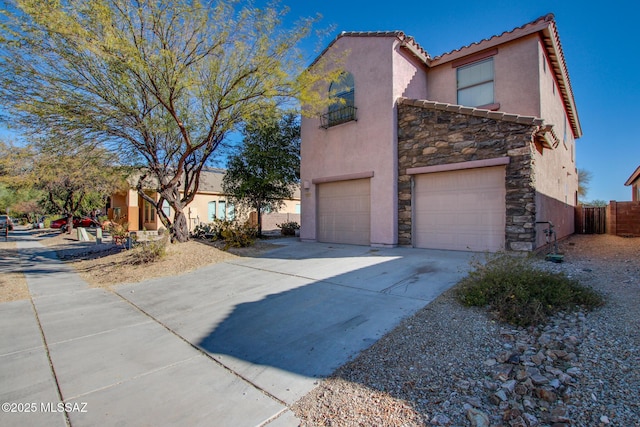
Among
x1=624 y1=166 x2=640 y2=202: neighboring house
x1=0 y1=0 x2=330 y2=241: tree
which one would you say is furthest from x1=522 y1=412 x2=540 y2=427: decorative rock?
x1=624 y1=166 x2=640 y2=202: neighboring house

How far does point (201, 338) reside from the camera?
12.0 feet

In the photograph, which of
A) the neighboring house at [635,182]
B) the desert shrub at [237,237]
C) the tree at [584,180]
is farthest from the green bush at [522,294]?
the tree at [584,180]

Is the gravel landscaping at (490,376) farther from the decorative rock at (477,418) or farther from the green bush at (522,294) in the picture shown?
the green bush at (522,294)

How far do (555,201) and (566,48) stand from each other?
16.0 ft

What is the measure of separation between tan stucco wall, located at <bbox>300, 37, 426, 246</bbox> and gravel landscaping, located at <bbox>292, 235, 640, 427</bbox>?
554 centimetres

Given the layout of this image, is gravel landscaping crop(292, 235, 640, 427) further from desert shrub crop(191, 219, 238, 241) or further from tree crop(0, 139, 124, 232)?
tree crop(0, 139, 124, 232)

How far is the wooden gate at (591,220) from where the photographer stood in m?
13.6

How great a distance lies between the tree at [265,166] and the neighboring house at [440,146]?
4.22ft

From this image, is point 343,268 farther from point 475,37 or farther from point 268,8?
point 475,37

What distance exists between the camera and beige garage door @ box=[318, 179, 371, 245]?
32.3 ft

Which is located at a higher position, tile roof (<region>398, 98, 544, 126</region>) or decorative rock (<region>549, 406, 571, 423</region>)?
tile roof (<region>398, 98, 544, 126</region>)

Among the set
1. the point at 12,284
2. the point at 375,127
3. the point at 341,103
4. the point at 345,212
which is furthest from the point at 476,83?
the point at 12,284

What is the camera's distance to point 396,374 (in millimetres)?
2719

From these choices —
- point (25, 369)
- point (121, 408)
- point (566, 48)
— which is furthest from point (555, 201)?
point (25, 369)
